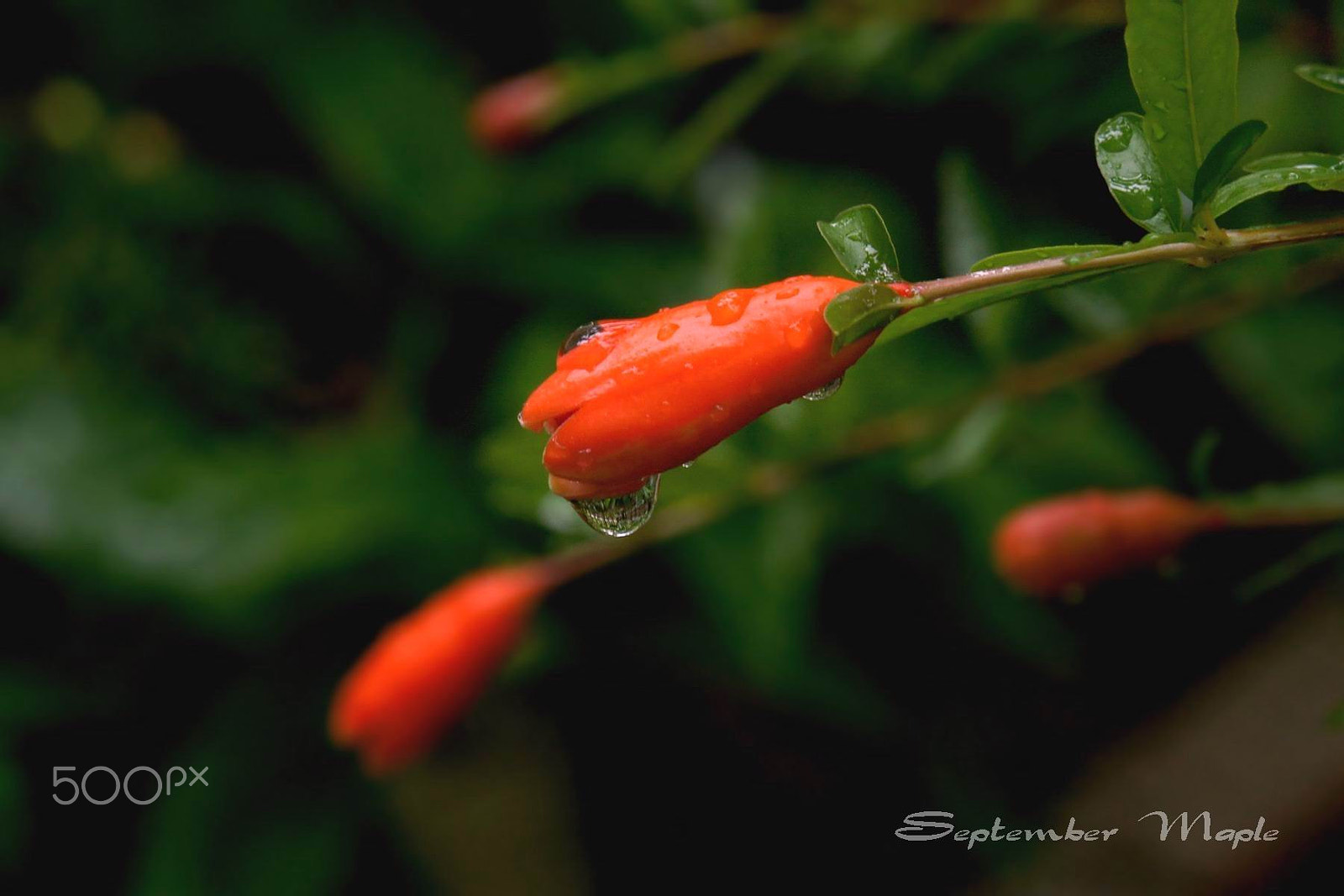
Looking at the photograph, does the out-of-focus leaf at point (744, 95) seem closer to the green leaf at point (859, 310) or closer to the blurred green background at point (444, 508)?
the blurred green background at point (444, 508)

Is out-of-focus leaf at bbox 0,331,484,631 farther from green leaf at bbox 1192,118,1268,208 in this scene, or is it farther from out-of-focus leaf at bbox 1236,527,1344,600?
green leaf at bbox 1192,118,1268,208

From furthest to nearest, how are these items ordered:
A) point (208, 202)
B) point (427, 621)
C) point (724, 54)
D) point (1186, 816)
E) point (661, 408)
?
point (208, 202) → point (1186, 816) → point (724, 54) → point (427, 621) → point (661, 408)

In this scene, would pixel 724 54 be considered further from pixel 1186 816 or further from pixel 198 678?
pixel 198 678

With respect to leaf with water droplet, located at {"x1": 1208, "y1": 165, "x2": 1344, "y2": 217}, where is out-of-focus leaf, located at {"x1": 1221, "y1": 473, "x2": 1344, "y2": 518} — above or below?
above

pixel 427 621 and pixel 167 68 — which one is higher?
pixel 167 68

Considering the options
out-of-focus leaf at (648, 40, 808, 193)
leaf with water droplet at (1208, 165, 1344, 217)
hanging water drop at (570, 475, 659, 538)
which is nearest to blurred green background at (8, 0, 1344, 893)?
out-of-focus leaf at (648, 40, 808, 193)

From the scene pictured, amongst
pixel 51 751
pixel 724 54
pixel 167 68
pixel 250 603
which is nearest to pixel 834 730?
pixel 250 603
